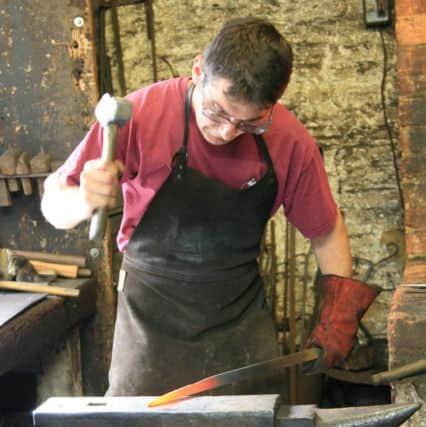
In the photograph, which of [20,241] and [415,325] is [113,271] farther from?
[415,325]

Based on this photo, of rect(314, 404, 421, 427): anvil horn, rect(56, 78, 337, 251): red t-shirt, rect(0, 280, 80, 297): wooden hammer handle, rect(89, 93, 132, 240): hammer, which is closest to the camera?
rect(314, 404, 421, 427): anvil horn

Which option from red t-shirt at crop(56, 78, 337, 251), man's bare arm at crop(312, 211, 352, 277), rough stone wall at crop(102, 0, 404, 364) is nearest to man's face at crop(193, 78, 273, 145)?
red t-shirt at crop(56, 78, 337, 251)

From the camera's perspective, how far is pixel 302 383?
397cm

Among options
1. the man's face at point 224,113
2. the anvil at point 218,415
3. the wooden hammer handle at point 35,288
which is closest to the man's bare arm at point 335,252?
the man's face at point 224,113

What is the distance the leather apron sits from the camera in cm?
238

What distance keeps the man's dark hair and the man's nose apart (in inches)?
4.8

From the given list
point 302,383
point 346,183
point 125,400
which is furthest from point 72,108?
point 125,400

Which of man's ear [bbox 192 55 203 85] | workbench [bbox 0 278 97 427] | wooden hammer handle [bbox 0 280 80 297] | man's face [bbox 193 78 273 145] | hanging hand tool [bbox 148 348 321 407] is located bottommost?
workbench [bbox 0 278 97 427]

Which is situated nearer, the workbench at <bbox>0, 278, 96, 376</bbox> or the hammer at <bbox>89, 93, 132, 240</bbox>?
the hammer at <bbox>89, 93, 132, 240</bbox>

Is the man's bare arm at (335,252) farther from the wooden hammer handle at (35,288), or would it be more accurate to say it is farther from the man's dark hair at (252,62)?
the wooden hammer handle at (35,288)

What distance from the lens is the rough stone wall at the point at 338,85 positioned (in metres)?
4.00

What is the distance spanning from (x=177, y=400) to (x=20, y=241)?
2269 millimetres

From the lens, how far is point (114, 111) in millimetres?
1907

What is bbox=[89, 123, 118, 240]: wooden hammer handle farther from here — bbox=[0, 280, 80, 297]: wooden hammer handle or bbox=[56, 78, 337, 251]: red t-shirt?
bbox=[0, 280, 80, 297]: wooden hammer handle
